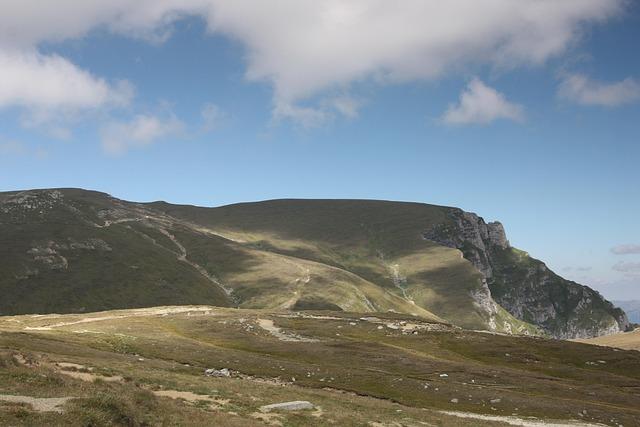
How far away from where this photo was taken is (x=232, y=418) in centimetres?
3291

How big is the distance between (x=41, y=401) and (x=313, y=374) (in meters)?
44.7

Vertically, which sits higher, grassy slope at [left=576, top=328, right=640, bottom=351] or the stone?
the stone

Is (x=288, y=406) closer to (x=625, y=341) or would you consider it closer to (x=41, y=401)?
(x=41, y=401)

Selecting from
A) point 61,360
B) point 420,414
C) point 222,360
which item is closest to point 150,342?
point 222,360

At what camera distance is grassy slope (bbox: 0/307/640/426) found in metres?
32.6

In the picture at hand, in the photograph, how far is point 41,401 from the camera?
27344mm

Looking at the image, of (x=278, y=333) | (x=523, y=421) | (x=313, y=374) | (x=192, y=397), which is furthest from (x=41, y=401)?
(x=278, y=333)

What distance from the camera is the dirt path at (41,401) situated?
25.7 meters

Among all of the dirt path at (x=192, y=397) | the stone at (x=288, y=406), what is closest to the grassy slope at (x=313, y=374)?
the dirt path at (x=192, y=397)

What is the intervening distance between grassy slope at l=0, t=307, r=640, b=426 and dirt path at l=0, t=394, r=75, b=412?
30.4 inches

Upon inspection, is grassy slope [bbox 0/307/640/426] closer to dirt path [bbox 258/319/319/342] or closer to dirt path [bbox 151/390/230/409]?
dirt path [bbox 151/390/230/409]

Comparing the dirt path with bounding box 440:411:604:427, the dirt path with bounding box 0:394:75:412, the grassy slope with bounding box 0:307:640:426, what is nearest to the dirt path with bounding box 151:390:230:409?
the grassy slope with bounding box 0:307:640:426

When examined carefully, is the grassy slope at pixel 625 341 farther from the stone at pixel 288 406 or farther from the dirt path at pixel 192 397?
the dirt path at pixel 192 397

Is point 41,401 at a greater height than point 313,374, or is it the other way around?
point 41,401
